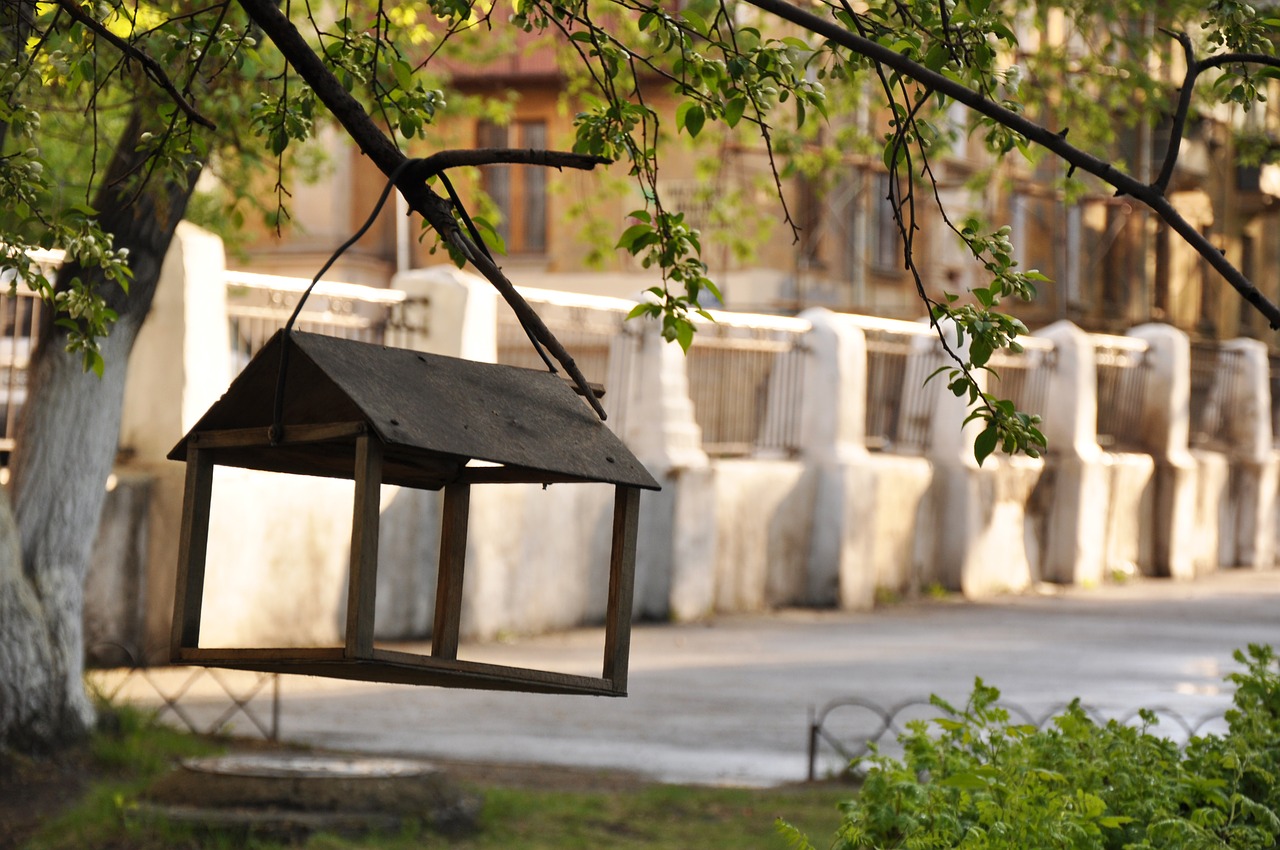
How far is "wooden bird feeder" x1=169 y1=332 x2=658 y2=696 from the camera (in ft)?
10.5

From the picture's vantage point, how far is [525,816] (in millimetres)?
7973

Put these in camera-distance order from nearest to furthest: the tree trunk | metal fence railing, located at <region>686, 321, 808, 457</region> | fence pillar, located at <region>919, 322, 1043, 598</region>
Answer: the tree trunk, metal fence railing, located at <region>686, 321, 808, 457</region>, fence pillar, located at <region>919, 322, 1043, 598</region>

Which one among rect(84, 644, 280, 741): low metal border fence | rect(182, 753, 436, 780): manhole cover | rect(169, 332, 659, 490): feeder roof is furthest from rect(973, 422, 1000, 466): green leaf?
rect(84, 644, 280, 741): low metal border fence

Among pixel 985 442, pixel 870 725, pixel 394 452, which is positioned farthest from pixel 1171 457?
pixel 394 452

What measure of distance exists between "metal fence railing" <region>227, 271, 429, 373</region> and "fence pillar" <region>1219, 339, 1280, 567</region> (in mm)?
15650

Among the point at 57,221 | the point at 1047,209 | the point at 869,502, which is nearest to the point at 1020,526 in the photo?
the point at 869,502

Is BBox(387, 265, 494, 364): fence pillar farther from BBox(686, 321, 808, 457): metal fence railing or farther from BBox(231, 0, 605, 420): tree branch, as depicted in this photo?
BBox(231, 0, 605, 420): tree branch

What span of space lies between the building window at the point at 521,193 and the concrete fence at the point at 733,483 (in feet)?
37.8

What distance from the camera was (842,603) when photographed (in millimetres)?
19078

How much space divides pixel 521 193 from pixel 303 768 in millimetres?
26081

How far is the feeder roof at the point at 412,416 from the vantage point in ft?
10.6

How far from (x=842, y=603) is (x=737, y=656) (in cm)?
433

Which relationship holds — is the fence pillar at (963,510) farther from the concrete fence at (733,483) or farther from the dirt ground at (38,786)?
the dirt ground at (38,786)

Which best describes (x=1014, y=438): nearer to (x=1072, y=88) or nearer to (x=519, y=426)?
(x=519, y=426)
